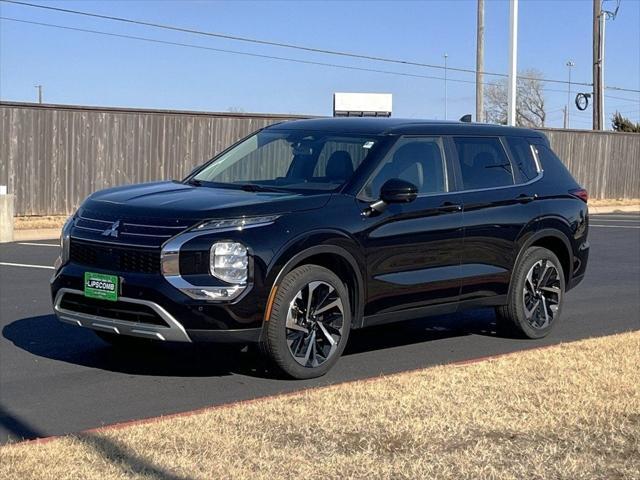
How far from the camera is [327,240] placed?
7258mm

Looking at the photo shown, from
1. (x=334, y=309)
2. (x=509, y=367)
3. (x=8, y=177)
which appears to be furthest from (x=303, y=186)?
(x=8, y=177)

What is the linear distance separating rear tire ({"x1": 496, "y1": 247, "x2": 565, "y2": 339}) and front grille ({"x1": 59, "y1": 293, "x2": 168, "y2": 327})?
342cm

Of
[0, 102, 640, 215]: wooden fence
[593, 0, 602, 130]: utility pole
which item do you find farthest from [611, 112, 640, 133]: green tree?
[0, 102, 640, 215]: wooden fence

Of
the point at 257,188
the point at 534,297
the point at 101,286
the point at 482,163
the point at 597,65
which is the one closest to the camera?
the point at 101,286

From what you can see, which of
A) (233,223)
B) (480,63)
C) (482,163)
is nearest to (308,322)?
(233,223)

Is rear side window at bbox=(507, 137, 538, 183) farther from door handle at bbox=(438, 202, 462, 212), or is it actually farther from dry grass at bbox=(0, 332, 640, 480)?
dry grass at bbox=(0, 332, 640, 480)

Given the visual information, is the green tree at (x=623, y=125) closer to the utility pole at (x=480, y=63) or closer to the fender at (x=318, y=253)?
the utility pole at (x=480, y=63)

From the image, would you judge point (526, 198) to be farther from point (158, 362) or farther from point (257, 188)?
point (158, 362)

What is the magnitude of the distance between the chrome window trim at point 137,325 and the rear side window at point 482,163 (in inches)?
113

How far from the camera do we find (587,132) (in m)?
34.1

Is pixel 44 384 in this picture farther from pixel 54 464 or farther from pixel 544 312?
pixel 544 312

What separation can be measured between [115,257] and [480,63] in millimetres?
26649

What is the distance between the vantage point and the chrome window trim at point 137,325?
22.2ft

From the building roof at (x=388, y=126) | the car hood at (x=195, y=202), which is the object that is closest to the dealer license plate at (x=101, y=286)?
the car hood at (x=195, y=202)
